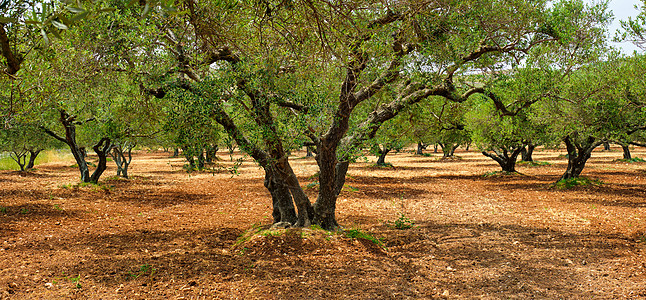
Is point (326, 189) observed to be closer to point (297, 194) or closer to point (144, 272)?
point (297, 194)

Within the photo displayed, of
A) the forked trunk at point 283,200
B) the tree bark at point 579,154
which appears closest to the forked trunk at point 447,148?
the tree bark at point 579,154

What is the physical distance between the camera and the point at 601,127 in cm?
1658

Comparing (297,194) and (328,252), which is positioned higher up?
(297,194)

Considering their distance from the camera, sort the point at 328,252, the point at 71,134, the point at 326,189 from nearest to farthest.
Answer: the point at 328,252 → the point at 326,189 → the point at 71,134

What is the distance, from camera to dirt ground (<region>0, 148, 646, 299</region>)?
6.43 metres

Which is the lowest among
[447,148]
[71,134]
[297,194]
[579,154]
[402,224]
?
[402,224]

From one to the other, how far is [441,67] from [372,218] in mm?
5416

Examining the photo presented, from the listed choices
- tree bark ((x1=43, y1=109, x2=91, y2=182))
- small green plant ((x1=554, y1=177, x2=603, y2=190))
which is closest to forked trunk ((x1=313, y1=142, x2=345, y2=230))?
tree bark ((x1=43, y1=109, x2=91, y2=182))

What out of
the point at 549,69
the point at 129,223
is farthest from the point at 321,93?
the point at 549,69

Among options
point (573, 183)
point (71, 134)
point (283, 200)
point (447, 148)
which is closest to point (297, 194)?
point (283, 200)

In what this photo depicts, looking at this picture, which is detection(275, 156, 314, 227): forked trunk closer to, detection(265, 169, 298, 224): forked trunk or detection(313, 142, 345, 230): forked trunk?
detection(313, 142, 345, 230): forked trunk

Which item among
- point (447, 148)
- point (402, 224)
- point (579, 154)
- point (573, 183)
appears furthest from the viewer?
point (447, 148)

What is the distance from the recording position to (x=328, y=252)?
8.17 m

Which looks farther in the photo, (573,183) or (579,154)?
(579,154)
